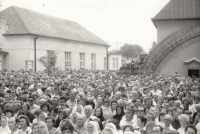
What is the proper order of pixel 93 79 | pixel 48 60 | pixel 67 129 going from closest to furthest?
pixel 67 129 < pixel 93 79 < pixel 48 60

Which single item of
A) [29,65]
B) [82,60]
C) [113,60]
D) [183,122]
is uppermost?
[113,60]

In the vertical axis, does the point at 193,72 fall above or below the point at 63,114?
above

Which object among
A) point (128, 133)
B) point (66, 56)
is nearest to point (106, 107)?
point (128, 133)

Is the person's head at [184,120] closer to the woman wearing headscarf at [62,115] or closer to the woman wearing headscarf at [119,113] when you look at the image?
the woman wearing headscarf at [119,113]

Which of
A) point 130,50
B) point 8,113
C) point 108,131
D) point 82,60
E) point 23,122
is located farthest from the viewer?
point 130,50

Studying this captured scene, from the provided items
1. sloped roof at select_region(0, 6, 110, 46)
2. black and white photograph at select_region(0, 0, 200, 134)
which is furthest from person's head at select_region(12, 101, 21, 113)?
sloped roof at select_region(0, 6, 110, 46)

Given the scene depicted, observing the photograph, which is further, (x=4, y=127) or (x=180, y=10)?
(x=180, y=10)

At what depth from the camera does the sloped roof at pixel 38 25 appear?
29.5 metres

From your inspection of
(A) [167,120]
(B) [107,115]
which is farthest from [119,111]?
(A) [167,120]

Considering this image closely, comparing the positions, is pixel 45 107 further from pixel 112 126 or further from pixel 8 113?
pixel 112 126

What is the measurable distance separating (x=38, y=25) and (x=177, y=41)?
51.9ft

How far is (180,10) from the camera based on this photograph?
85.6 ft

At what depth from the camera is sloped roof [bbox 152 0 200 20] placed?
84.5 ft

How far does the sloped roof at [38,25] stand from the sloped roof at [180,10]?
41.6 ft
